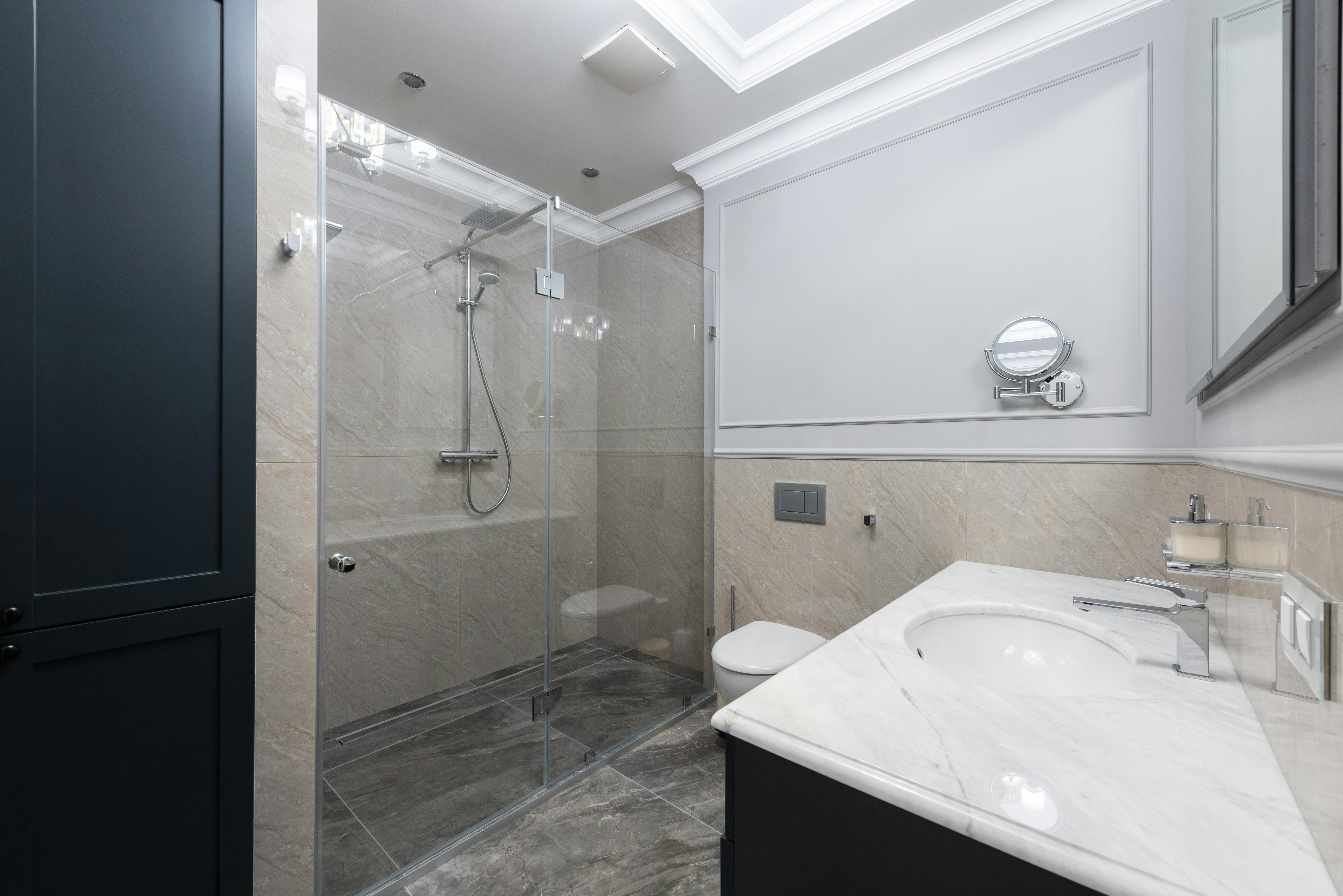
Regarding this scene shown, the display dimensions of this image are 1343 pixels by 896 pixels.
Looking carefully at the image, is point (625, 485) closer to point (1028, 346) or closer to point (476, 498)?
point (476, 498)

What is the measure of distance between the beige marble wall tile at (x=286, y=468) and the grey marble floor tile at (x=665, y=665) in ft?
3.69

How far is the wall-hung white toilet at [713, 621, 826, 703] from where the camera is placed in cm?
175

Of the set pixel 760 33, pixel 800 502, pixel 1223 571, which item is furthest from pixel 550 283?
pixel 1223 571

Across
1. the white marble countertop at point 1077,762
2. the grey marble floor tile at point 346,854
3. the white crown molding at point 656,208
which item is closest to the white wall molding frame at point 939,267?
the white crown molding at point 656,208

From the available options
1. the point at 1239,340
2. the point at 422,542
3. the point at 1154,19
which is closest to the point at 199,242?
the point at 422,542

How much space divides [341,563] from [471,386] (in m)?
0.64

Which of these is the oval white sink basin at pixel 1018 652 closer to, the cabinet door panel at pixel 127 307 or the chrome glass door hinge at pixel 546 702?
the chrome glass door hinge at pixel 546 702

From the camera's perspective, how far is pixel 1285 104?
499mm

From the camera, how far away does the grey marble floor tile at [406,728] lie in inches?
52.9

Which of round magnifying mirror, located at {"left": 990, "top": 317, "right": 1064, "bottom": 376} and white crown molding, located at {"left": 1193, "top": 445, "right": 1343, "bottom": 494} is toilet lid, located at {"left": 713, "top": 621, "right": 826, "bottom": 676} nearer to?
round magnifying mirror, located at {"left": 990, "top": 317, "right": 1064, "bottom": 376}

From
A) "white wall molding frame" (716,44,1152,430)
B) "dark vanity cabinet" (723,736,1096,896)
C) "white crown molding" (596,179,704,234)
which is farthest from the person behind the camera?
"white crown molding" (596,179,704,234)

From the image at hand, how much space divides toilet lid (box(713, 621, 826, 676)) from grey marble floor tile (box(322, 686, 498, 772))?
79 cm

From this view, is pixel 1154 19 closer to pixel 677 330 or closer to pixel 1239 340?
pixel 1239 340

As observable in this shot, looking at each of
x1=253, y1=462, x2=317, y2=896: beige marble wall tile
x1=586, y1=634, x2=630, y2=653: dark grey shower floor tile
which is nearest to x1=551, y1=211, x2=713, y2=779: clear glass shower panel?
x1=586, y1=634, x2=630, y2=653: dark grey shower floor tile
